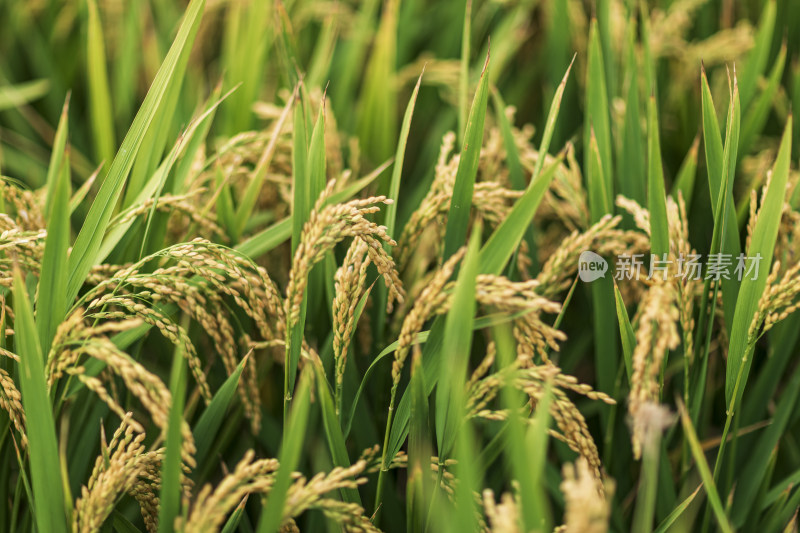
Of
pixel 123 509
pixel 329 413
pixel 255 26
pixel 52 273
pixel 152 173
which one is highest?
pixel 255 26

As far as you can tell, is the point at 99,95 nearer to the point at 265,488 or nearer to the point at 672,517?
the point at 265,488

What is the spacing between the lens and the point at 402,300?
3.48 ft

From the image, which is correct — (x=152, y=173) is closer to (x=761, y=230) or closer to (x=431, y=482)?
(x=431, y=482)

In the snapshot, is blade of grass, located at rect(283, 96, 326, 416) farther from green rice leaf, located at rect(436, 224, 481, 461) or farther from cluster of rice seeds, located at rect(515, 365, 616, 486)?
cluster of rice seeds, located at rect(515, 365, 616, 486)

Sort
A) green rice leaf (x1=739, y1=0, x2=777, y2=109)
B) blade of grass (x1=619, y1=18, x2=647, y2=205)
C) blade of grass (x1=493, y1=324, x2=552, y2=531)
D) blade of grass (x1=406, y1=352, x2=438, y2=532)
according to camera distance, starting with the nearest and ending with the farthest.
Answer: blade of grass (x1=493, y1=324, x2=552, y2=531), blade of grass (x1=406, y1=352, x2=438, y2=532), blade of grass (x1=619, y1=18, x2=647, y2=205), green rice leaf (x1=739, y1=0, x2=777, y2=109)

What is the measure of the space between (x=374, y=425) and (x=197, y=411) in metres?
0.35

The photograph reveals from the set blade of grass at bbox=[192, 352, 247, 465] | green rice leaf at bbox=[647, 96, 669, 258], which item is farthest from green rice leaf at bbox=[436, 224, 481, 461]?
green rice leaf at bbox=[647, 96, 669, 258]

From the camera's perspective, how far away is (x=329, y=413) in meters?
1.03

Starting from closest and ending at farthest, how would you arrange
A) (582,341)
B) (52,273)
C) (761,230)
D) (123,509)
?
(52,273) < (761,230) < (123,509) < (582,341)

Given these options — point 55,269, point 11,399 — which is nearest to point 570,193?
point 55,269

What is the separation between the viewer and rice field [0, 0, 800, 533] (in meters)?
0.94

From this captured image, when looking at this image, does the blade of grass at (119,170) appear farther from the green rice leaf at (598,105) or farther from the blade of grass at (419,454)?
the green rice leaf at (598,105)

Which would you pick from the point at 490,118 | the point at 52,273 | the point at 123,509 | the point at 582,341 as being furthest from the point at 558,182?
the point at 123,509

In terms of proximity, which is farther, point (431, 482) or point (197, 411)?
point (197, 411)
